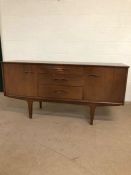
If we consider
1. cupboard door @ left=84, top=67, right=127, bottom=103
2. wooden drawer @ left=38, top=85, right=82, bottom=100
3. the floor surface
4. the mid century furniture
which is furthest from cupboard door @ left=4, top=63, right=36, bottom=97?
cupboard door @ left=84, top=67, right=127, bottom=103

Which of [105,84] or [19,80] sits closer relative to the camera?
[105,84]

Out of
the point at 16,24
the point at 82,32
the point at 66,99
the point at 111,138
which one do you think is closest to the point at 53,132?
the point at 66,99

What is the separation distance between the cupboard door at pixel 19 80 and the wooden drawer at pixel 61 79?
15cm

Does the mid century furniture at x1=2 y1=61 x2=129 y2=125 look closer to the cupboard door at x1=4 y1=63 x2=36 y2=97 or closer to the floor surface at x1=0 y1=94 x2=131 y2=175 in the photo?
the cupboard door at x1=4 y1=63 x2=36 y2=97

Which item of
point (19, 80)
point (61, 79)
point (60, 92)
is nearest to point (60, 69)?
point (61, 79)

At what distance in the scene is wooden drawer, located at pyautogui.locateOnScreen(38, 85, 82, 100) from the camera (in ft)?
7.98

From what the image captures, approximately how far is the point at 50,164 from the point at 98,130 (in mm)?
863

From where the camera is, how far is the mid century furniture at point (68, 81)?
2.32m

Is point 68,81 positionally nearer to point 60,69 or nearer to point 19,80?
point 60,69

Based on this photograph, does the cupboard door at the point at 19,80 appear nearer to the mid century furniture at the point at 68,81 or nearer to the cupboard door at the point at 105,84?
the mid century furniture at the point at 68,81

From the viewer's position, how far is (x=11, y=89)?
8.54ft

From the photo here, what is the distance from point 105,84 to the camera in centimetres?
235

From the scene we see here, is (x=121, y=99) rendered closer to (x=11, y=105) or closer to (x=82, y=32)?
(x=82, y=32)

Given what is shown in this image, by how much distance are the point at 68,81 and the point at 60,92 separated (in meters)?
0.18
